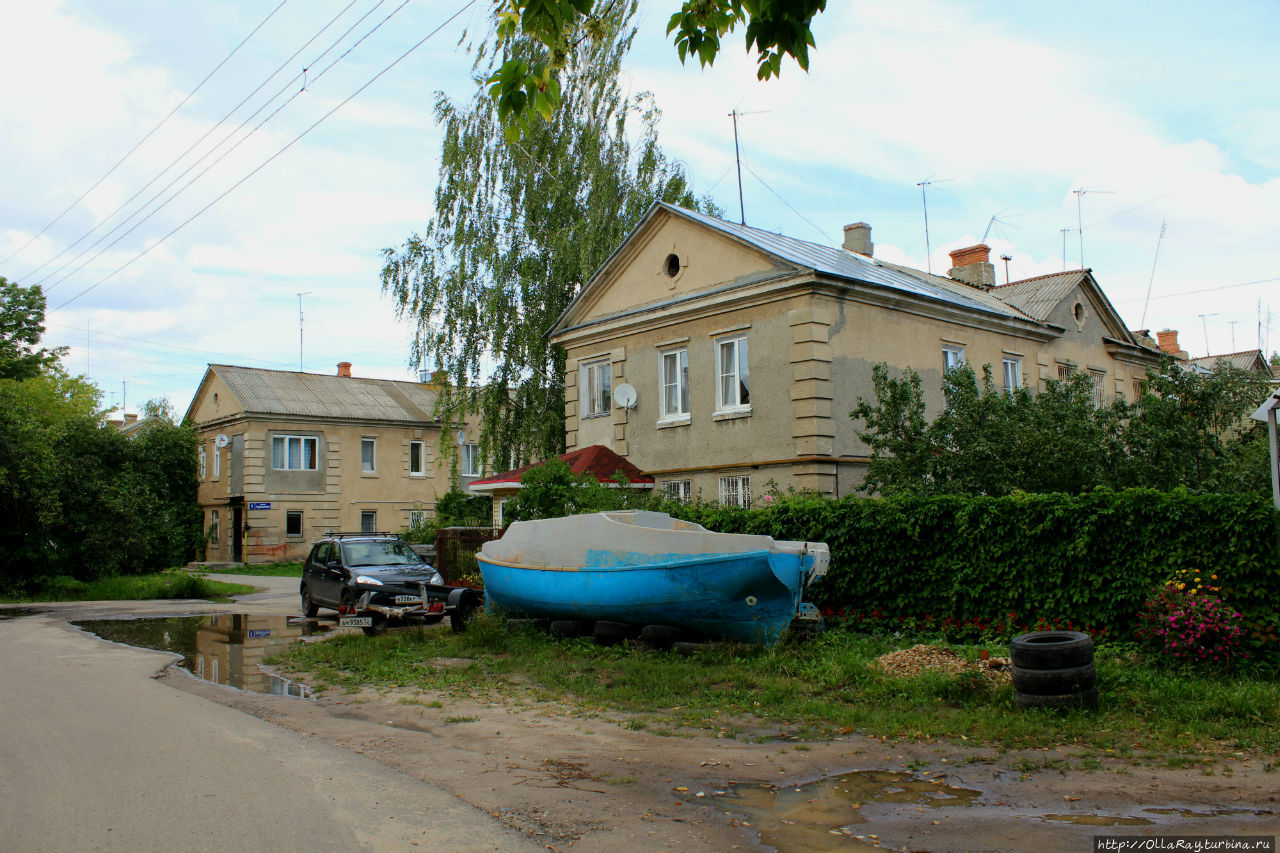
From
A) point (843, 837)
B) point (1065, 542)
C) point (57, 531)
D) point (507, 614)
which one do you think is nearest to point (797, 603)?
point (1065, 542)

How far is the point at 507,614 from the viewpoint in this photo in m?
14.9

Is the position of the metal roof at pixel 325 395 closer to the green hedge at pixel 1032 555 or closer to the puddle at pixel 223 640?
the puddle at pixel 223 640

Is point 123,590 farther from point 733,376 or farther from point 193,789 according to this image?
point 193,789

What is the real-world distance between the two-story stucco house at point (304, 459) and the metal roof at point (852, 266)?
65.7 feet

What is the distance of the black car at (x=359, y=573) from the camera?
16.7m

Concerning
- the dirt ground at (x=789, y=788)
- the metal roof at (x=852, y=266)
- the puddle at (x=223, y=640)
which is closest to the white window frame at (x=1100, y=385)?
the metal roof at (x=852, y=266)

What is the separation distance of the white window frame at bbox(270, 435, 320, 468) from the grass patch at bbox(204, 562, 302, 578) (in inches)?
160

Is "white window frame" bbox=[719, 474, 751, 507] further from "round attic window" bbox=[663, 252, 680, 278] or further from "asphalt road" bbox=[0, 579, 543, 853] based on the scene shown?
"asphalt road" bbox=[0, 579, 543, 853]

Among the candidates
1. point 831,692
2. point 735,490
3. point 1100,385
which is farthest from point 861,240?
point 831,692

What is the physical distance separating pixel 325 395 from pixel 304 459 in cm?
368

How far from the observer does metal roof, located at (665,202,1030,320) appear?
20.3 metres

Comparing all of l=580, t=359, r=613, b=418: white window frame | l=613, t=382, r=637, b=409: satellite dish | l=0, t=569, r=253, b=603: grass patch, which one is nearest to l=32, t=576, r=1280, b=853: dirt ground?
l=613, t=382, r=637, b=409: satellite dish

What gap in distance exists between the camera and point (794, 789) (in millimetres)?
6473

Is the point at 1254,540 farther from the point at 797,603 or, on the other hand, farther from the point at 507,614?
the point at 507,614
